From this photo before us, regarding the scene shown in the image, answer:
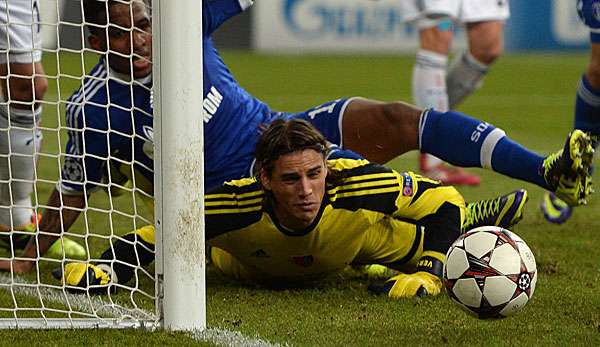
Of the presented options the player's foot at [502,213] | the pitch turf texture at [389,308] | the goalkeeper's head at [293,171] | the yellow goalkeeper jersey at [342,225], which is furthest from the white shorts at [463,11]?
the goalkeeper's head at [293,171]

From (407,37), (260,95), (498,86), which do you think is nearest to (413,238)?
(260,95)

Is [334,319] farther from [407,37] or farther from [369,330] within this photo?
[407,37]

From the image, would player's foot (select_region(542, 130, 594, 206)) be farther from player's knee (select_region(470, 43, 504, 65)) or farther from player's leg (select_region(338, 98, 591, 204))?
player's knee (select_region(470, 43, 504, 65))

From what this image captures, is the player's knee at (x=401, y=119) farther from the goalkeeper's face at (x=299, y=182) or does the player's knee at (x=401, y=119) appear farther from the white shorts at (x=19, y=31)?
the white shorts at (x=19, y=31)

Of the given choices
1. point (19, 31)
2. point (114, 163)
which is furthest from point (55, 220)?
point (19, 31)

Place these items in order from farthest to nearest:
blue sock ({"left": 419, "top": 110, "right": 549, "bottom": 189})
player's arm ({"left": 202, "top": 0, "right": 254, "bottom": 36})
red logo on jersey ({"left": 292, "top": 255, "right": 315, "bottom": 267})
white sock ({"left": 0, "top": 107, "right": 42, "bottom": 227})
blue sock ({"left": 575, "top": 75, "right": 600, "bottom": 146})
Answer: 1. blue sock ({"left": 575, "top": 75, "right": 600, "bottom": 146})
2. white sock ({"left": 0, "top": 107, "right": 42, "bottom": 227})
3. blue sock ({"left": 419, "top": 110, "right": 549, "bottom": 189})
4. player's arm ({"left": 202, "top": 0, "right": 254, "bottom": 36})
5. red logo on jersey ({"left": 292, "top": 255, "right": 315, "bottom": 267})

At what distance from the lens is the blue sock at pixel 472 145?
13.5 feet

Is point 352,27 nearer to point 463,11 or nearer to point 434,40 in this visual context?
point 434,40

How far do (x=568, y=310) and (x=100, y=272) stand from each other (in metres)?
1.52

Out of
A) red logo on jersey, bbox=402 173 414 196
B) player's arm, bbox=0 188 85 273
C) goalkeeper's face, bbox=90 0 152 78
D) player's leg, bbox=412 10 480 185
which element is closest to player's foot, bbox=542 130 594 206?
red logo on jersey, bbox=402 173 414 196

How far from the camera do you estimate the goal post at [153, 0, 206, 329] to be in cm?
303

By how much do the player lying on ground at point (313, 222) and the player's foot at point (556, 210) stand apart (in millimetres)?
1438

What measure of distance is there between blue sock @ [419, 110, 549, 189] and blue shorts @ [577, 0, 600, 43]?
1.11m

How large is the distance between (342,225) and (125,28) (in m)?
0.94
